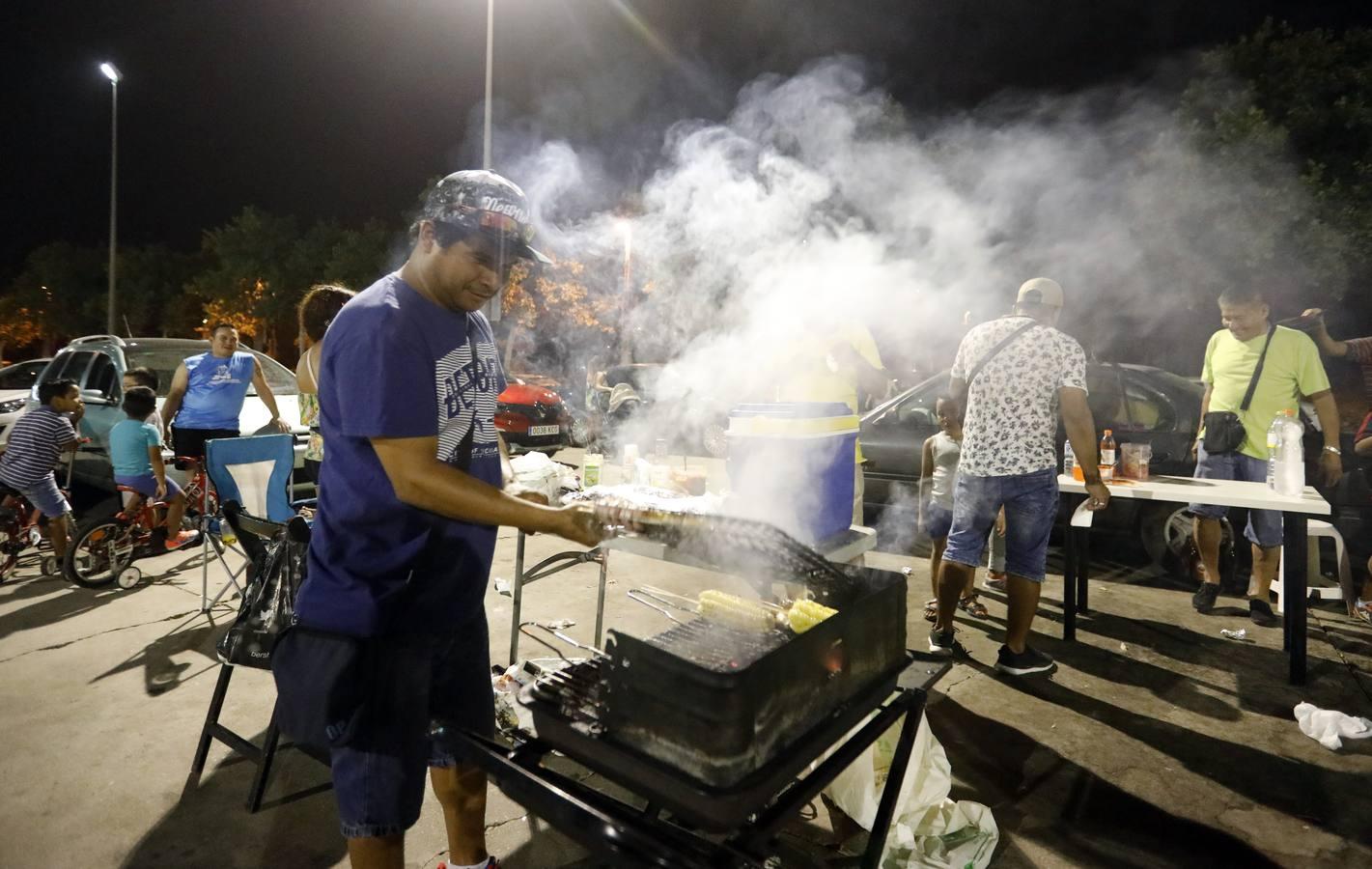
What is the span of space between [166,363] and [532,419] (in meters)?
4.84

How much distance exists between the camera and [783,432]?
307cm

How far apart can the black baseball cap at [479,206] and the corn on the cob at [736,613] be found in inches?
49.0

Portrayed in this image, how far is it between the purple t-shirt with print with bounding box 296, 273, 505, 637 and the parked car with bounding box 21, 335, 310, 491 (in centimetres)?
594

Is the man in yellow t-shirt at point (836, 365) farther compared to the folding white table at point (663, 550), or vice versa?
the man in yellow t-shirt at point (836, 365)

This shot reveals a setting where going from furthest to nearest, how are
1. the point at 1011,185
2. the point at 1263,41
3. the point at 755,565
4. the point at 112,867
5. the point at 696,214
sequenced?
the point at 1263,41
the point at 1011,185
the point at 696,214
the point at 112,867
the point at 755,565

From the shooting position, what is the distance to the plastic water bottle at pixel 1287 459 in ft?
13.0

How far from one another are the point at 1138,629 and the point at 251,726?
5254mm

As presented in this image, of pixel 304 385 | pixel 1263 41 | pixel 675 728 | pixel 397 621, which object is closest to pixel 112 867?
pixel 397 621

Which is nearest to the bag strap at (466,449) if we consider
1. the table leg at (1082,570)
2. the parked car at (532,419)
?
the table leg at (1082,570)

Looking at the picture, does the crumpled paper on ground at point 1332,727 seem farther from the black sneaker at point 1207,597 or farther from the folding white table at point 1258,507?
the black sneaker at point 1207,597

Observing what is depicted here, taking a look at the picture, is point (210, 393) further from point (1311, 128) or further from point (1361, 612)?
point (1311, 128)

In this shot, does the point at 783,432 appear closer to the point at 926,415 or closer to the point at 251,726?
the point at 251,726

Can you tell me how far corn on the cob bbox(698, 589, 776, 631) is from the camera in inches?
86.4

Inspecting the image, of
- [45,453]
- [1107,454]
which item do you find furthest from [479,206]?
[45,453]
